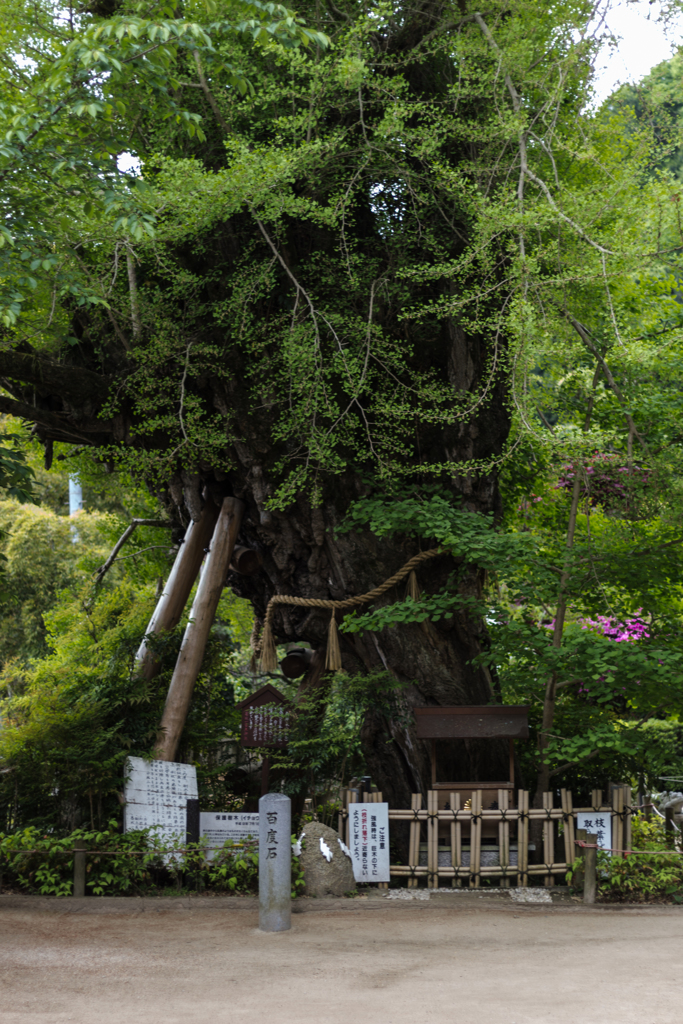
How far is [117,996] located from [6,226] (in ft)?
15.8

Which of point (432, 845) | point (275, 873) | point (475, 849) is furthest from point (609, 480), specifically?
point (275, 873)

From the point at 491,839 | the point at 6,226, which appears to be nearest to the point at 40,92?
the point at 6,226

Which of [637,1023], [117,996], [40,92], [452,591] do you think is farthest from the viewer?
[452,591]

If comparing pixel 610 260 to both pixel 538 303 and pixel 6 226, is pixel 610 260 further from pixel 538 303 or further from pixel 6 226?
pixel 6 226

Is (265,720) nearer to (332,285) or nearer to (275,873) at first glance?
(275,873)

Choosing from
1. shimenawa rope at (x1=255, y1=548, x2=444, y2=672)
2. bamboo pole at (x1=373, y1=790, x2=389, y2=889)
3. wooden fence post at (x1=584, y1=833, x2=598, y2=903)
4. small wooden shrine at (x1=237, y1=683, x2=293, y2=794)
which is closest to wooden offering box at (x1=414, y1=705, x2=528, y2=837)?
bamboo pole at (x1=373, y1=790, x2=389, y2=889)

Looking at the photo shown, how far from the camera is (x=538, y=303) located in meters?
6.71

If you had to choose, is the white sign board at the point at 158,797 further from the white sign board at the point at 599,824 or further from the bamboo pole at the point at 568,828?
the white sign board at the point at 599,824

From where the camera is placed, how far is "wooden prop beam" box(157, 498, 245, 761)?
8.42 meters

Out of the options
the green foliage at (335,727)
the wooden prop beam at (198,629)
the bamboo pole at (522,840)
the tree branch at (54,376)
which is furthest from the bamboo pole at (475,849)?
the tree branch at (54,376)

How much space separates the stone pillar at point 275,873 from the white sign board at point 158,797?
5.86ft

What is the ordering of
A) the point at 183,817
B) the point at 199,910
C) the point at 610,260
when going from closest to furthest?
the point at 610,260
the point at 199,910
the point at 183,817

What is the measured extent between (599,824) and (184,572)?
5013mm

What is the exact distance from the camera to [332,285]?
838cm
